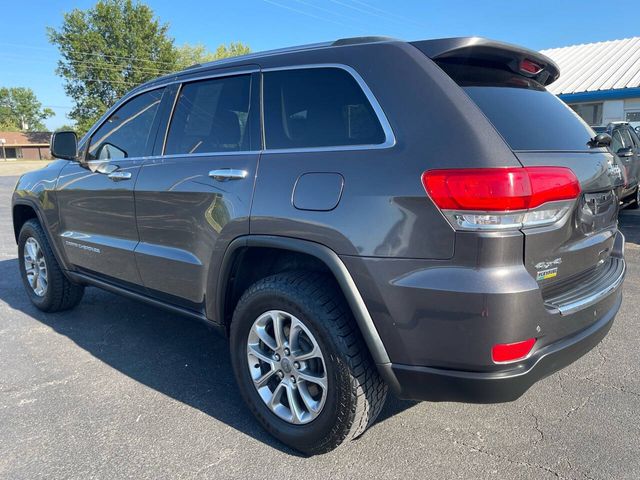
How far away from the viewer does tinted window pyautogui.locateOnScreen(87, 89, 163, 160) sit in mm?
3629

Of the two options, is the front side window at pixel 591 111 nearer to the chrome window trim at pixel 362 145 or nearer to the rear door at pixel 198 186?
the rear door at pixel 198 186

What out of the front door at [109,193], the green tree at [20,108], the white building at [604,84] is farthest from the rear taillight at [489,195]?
the green tree at [20,108]

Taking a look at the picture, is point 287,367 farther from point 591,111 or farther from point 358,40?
point 591,111

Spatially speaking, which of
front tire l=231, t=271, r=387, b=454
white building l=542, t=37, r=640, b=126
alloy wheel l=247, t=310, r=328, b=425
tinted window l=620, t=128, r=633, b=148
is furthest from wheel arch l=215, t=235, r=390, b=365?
white building l=542, t=37, r=640, b=126

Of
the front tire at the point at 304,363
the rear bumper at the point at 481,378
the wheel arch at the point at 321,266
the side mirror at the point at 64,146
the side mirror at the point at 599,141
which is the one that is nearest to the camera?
the rear bumper at the point at 481,378

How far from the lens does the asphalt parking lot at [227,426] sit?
98.1 inches

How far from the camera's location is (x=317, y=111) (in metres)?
2.64

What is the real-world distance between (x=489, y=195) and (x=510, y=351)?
0.61m

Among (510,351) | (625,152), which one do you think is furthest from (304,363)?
(625,152)

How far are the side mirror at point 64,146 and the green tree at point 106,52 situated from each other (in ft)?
159

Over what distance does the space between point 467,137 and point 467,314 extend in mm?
688

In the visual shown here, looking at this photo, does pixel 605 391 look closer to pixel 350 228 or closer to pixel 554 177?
pixel 554 177

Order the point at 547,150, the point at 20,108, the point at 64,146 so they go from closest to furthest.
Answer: the point at 547,150, the point at 64,146, the point at 20,108

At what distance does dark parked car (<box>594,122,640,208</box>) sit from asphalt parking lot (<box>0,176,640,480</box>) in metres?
5.94
